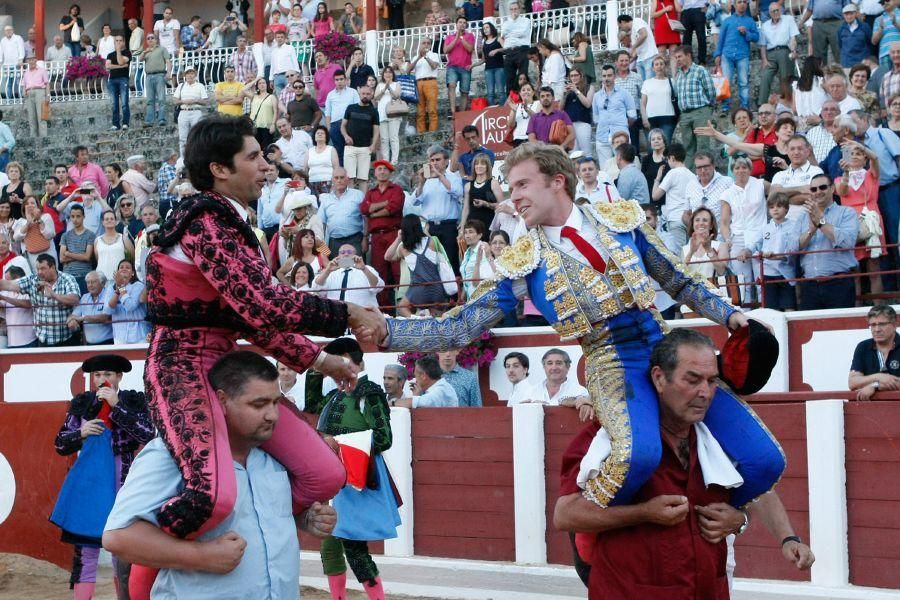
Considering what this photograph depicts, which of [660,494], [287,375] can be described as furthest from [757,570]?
[660,494]

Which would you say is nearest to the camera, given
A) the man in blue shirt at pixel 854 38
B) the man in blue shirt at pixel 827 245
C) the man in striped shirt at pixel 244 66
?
the man in blue shirt at pixel 827 245

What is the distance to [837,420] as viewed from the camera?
739 centimetres

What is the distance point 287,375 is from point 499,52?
24.2 feet

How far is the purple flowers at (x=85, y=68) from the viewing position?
22.1 m

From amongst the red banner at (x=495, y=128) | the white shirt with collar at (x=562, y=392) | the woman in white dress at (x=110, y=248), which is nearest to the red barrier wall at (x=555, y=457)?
the white shirt with collar at (x=562, y=392)

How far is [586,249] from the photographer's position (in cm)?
414

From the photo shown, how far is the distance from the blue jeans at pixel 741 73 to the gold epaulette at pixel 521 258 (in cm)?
965

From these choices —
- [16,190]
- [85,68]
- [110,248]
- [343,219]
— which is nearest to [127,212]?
[110,248]

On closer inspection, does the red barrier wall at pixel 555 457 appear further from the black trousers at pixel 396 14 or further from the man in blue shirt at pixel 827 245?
the black trousers at pixel 396 14

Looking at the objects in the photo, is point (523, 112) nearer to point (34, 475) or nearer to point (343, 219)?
point (343, 219)

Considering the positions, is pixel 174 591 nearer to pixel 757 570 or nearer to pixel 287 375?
pixel 757 570

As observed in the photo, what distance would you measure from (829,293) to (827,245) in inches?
16.1

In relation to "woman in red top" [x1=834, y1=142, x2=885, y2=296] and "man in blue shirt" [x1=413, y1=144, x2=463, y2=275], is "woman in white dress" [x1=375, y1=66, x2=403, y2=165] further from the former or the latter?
"woman in red top" [x1=834, y1=142, x2=885, y2=296]

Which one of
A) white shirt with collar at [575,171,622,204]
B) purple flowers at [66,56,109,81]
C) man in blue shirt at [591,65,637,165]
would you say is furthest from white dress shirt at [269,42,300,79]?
white shirt with collar at [575,171,622,204]
